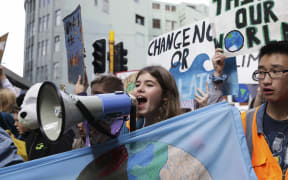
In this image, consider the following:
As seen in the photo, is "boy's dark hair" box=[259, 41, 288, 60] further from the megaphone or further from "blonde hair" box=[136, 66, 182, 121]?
the megaphone

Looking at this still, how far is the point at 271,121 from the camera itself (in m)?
1.52

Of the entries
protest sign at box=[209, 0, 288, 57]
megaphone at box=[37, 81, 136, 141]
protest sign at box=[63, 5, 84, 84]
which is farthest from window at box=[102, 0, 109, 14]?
megaphone at box=[37, 81, 136, 141]

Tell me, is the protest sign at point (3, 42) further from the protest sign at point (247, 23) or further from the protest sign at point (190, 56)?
the protest sign at point (247, 23)

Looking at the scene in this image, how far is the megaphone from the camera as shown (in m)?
0.93

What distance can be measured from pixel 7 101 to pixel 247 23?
7.94 ft

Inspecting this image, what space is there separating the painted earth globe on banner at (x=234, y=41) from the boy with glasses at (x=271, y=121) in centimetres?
85

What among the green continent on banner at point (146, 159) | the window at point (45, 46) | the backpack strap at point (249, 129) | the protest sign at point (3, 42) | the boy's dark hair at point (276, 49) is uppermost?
the window at point (45, 46)

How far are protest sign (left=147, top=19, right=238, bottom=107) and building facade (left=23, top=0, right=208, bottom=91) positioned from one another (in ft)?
59.9

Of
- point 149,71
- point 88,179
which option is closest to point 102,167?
point 88,179

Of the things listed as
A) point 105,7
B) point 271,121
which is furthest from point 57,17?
point 271,121

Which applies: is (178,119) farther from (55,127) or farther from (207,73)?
(207,73)

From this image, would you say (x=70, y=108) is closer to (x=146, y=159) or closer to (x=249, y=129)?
(x=146, y=159)

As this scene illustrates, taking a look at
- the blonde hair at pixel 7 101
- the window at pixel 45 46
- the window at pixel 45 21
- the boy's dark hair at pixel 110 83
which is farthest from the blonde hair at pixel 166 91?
the window at pixel 45 21

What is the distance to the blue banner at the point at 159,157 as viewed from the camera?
1.24m
